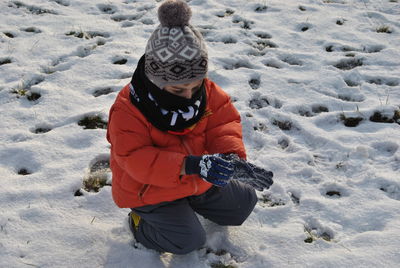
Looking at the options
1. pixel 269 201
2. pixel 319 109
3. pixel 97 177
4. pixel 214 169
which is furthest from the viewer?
pixel 319 109

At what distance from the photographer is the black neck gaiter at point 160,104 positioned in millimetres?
2045

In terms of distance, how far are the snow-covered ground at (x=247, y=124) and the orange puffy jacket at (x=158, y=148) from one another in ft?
1.10

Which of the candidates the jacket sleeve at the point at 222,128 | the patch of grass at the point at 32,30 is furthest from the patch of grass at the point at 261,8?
the jacket sleeve at the point at 222,128

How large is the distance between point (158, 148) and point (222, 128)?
39 cm

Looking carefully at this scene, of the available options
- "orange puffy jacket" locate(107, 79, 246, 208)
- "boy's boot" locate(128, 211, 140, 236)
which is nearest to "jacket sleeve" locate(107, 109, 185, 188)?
"orange puffy jacket" locate(107, 79, 246, 208)

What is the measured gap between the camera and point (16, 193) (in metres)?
2.58

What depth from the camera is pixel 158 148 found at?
85.0 inches

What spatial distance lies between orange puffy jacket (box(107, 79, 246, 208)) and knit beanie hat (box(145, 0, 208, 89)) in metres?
0.28

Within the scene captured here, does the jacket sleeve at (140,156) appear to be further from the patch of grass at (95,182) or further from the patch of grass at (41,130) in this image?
the patch of grass at (41,130)

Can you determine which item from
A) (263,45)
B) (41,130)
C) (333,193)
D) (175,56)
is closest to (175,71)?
(175,56)

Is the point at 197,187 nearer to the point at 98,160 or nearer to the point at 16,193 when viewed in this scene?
the point at 98,160

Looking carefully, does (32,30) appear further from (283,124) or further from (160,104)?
(160,104)

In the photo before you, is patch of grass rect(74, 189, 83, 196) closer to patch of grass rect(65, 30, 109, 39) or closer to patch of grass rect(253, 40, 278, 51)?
patch of grass rect(65, 30, 109, 39)

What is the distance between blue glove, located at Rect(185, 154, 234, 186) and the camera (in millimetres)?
2010
